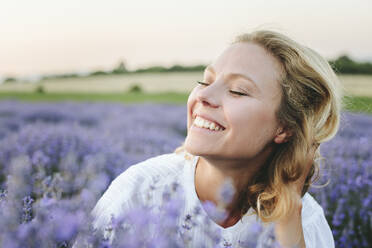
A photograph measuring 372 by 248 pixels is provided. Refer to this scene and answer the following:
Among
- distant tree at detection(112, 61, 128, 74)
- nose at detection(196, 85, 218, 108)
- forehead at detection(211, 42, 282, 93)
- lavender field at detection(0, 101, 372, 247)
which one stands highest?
forehead at detection(211, 42, 282, 93)

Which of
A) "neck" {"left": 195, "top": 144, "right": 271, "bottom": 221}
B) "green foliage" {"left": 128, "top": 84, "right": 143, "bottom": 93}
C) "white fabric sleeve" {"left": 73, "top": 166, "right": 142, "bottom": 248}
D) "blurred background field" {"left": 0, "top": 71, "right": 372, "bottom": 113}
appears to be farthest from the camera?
"green foliage" {"left": 128, "top": 84, "right": 143, "bottom": 93}

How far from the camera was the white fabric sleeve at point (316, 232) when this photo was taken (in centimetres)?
163

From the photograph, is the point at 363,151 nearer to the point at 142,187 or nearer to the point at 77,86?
the point at 142,187

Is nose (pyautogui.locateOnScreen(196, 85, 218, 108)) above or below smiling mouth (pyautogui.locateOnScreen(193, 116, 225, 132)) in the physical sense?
above

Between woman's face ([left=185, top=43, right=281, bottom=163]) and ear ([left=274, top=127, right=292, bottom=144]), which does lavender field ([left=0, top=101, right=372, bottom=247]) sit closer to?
woman's face ([left=185, top=43, right=281, bottom=163])

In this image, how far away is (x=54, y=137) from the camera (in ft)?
12.1

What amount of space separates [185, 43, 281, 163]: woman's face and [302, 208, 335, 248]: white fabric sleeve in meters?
0.42

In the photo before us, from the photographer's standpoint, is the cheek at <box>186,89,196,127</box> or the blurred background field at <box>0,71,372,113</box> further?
the blurred background field at <box>0,71,372,113</box>

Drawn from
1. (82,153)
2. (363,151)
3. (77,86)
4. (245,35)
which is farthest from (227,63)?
(77,86)

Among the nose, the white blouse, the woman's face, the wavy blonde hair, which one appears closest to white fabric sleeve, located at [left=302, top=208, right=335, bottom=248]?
the white blouse

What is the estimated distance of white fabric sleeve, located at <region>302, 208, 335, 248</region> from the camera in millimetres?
1630

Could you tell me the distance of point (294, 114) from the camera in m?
1.69

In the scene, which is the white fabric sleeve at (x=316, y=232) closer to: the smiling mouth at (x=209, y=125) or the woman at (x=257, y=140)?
the woman at (x=257, y=140)

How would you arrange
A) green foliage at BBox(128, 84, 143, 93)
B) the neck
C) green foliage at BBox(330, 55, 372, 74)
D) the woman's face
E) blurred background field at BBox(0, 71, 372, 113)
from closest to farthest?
the woman's face < the neck < blurred background field at BBox(0, 71, 372, 113) < green foliage at BBox(128, 84, 143, 93) < green foliage at BBox(330, 55, 372, 74)
